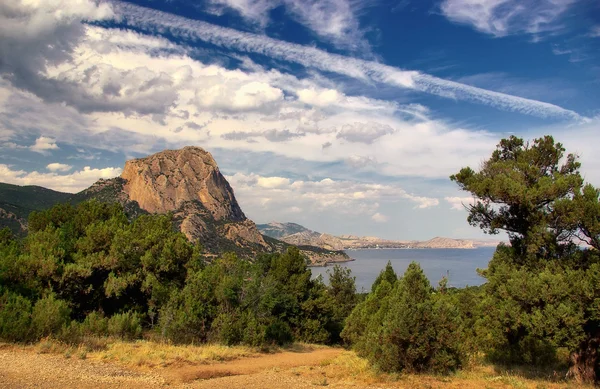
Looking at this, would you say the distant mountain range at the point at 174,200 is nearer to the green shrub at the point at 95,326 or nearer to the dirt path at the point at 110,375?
the green shrub at the point at 95,326

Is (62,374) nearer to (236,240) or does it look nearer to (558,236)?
(558,236)

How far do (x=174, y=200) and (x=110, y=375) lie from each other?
175 metres

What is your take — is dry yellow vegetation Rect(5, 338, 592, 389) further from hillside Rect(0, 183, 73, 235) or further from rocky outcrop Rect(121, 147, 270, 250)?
rocky outcrop Rect(121, 147, 270, 250)

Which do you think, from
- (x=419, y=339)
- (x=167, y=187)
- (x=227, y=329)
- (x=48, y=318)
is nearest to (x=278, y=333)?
(x=227, y=329)

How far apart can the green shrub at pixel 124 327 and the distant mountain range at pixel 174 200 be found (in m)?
73.7

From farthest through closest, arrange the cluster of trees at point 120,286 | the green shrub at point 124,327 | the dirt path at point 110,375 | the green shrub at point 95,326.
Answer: the green shrub at point 124,327
the green shrub at point 95,326
the cluster of trees at point 120,286
the dirt path at point 110,375

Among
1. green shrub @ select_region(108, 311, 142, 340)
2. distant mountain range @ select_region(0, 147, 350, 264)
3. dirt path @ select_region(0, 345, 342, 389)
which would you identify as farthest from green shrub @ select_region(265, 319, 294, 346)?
distant mountain range @ select_region(0, 147, 350, 264)

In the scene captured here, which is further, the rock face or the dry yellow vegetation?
the rock face

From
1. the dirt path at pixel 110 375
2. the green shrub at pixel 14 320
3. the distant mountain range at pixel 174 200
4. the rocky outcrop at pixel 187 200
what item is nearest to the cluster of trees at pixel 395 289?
the green shrub at pixel 14 320

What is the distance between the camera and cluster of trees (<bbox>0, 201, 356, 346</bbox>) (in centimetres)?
1461

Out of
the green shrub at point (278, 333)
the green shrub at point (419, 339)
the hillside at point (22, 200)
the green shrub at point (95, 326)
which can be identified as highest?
the hillside at point (22, 200)

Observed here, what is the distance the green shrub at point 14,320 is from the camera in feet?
39.6

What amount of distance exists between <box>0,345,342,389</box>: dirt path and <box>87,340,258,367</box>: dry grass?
22.1 inches

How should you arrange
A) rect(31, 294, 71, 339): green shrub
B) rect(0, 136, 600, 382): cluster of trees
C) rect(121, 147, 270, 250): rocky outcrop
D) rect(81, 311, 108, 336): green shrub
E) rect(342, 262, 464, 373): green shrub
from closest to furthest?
rect(0, 136, 600, 382): cluster of trees
rect(342, 262, 464, 373): green shrub
rect(31, 294, 71, 339): green shrub
rect(81, 311, 108, 336): green shrub
rect(121, 147, 270, 250): rocky outcrop
